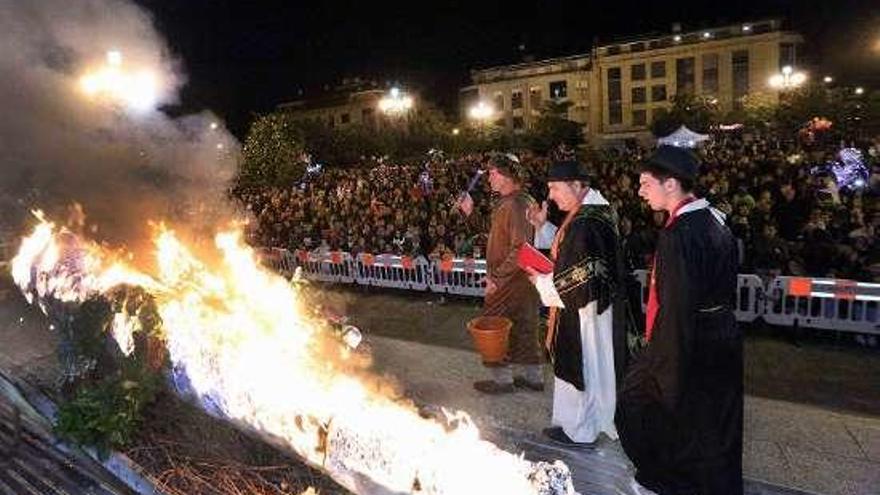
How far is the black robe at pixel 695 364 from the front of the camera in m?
3.36

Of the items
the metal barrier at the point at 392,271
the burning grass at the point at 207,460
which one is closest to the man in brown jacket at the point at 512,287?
the burning grass at the point at 207,460

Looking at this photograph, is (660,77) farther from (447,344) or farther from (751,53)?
(447,344)

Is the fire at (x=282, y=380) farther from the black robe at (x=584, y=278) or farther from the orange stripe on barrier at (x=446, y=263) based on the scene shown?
the orange stripe on barrier at (x=446, y=263)

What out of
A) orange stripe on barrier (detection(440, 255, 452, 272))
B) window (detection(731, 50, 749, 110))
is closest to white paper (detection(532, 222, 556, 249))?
orange stripe on barrier (detection(440, 255, 452, 272))

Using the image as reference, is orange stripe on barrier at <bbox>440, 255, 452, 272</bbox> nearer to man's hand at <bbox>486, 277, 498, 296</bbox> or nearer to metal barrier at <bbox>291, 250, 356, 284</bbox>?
metal barrier at <bbox>291, 250, 356, 284</bbox>

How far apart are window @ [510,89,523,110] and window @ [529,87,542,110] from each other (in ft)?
3.52

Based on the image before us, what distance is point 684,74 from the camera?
59094 mm

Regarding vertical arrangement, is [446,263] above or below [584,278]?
below

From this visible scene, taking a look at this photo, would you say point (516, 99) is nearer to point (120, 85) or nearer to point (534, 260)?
point (120, 85)

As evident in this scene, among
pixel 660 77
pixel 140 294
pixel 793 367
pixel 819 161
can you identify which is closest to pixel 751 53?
pixel 660 77

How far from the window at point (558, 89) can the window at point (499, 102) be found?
5161 millimetres

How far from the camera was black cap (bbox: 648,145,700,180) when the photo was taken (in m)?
3.48

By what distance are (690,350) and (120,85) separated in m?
6.84

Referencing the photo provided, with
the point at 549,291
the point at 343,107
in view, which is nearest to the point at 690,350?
the point at 549,291
